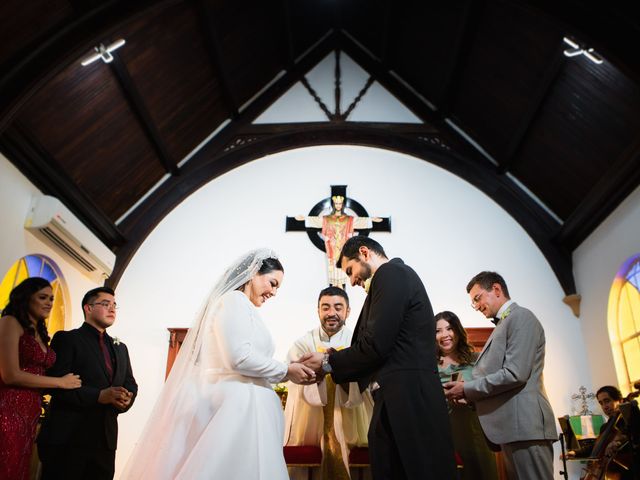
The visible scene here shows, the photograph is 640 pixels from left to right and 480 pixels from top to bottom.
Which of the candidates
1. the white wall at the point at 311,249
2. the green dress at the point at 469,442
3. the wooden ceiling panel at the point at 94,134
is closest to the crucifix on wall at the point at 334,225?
the white wall at the point at 311,249

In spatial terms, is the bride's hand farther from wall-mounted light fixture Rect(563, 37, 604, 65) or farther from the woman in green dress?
wall-mounted light fixture Rect(563, 37, 604, 65)

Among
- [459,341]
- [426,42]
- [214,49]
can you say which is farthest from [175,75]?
[459,341]

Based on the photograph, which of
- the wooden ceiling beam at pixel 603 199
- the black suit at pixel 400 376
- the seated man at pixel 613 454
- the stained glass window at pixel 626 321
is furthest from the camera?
the stained glass window at pixel 626 321

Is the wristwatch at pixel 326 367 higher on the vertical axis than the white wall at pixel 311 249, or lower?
lower

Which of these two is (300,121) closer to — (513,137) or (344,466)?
(513,137)

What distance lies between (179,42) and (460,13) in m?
3.14

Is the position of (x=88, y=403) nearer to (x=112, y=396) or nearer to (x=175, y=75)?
(x=112, y=396)

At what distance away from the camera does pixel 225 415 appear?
8.21ft

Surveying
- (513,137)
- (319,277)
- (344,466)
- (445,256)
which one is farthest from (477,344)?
(344,466)

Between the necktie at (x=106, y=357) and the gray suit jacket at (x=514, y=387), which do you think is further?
the necktie at (x=106, y=357)

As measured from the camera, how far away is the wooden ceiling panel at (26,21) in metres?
4.21

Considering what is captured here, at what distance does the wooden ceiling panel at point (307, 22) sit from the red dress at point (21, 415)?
5.47 metres

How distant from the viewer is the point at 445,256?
7.09 meters

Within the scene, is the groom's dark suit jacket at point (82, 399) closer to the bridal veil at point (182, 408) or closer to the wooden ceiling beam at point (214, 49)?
the bridal veil at point (182, 408)
